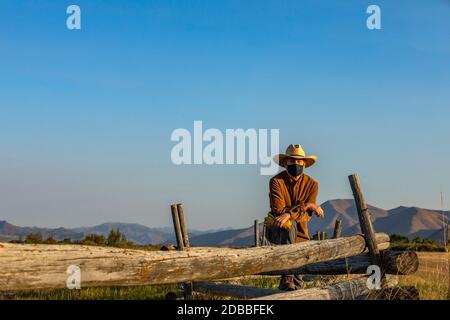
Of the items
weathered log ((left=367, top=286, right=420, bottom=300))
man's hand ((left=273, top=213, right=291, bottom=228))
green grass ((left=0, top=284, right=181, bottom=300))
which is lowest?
green grass ((left=0, top=284, right=181, bottom=300))

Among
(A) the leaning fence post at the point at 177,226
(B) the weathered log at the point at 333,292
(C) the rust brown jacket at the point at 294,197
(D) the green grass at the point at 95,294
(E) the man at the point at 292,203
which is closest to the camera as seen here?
(B) the weathered log at the point at 333,292

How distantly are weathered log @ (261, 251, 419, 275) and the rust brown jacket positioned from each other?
422mm

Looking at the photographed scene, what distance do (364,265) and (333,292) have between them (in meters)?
1.32

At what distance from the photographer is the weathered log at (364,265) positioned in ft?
21.6

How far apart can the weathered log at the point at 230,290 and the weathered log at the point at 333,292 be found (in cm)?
143

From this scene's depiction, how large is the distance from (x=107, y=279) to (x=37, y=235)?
27908mm

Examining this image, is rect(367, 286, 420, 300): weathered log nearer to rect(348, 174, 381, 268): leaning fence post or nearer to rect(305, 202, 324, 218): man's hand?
rect(348, 174, 381, 268): leaning fence post

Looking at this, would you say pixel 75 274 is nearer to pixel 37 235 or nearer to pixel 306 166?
pixel 306 166

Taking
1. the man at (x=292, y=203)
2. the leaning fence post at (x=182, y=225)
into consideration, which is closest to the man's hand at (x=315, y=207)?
the man at (x=292, y=203)

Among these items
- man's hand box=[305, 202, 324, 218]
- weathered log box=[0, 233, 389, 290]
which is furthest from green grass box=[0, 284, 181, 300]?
weathered log box=[0, 233, 389, 290]

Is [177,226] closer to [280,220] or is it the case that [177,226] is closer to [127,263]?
[280,220]

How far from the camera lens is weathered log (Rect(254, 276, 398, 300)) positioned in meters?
5.22

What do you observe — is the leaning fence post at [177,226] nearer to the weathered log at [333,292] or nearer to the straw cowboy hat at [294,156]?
the straw cowboy hat at [294,156]

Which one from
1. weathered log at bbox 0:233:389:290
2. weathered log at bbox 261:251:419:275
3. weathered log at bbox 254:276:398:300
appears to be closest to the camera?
weathered log at bbox 0:233:389:290
